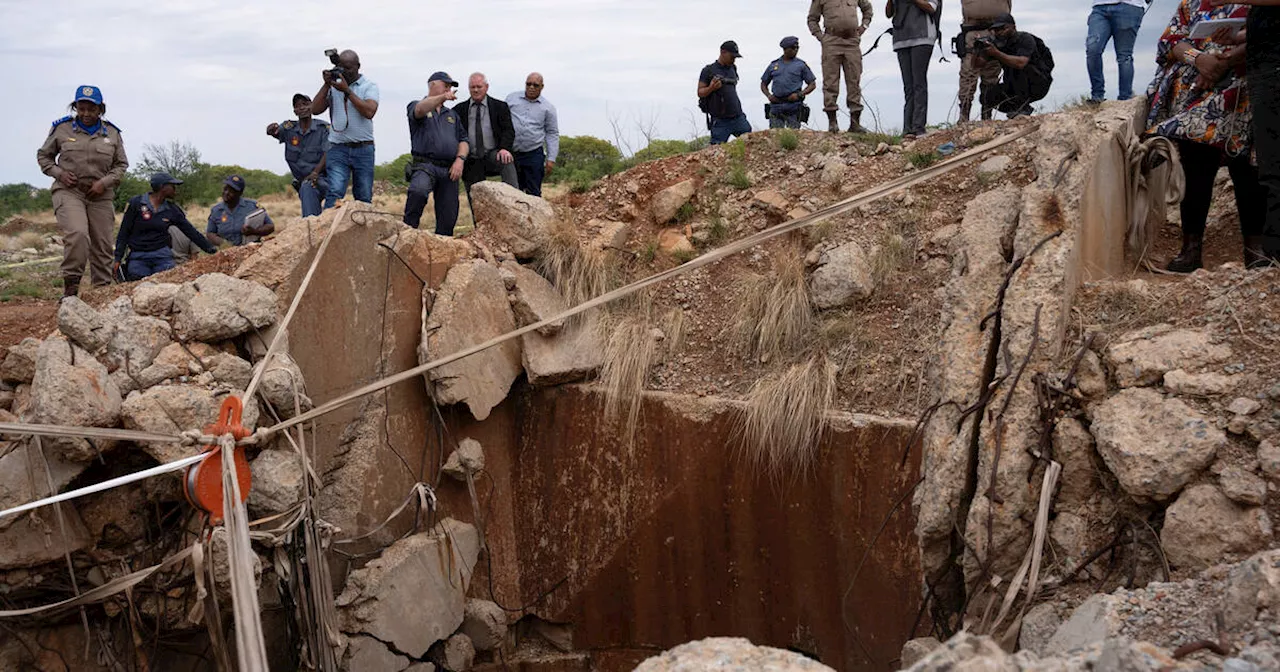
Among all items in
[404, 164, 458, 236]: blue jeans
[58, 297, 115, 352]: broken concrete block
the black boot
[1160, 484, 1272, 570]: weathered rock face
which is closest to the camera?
[1160, 484, 1272, 570]: weathered rock face

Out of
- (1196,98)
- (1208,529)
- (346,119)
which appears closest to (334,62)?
(346,119)

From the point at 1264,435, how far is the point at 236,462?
3551mm

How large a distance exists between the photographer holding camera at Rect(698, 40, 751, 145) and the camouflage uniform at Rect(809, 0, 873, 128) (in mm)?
786

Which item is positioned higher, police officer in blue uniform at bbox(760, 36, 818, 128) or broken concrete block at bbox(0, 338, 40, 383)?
police officer in blue uniform at bbox(760, 36, 818, 128)

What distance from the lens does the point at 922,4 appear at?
24.7ft

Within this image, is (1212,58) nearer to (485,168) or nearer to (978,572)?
(978,572)

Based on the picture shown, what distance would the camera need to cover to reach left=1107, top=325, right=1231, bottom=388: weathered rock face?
12.1 feet

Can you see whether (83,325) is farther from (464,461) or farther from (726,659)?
(726,659)

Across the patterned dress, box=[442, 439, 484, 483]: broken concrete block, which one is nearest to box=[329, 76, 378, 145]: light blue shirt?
box=[442, 439, 484, 483]: broken concrete block

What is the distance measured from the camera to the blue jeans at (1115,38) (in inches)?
289

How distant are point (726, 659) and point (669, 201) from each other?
536 centimetres

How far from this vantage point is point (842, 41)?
810 centimetres

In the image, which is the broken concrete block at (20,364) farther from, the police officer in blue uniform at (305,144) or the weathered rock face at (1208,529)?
the weathered rock face at (1208,529)

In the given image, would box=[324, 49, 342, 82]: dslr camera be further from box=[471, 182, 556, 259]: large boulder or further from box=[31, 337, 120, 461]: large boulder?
box=[31, 337, 120, 461]: large boulder
